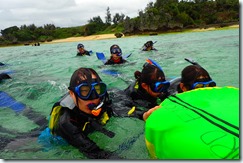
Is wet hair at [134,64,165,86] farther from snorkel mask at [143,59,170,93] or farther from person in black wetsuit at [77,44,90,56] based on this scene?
person in black wetsuit at [77,44,90,56]

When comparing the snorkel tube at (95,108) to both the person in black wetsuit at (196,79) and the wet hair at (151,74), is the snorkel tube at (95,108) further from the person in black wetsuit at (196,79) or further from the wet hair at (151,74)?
the wet hair at (151,74)

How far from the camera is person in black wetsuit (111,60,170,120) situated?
3881 millimetres

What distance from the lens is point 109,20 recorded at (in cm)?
7044

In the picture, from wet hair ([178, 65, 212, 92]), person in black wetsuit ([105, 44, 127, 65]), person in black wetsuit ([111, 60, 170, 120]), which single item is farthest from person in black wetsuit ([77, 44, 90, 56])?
wet hair ([178, 65, 212, 92])

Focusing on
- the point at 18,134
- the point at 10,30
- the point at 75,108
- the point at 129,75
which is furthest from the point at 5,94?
the point at 10,30

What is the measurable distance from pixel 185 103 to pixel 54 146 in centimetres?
177

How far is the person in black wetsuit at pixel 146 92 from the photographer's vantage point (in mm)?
3881

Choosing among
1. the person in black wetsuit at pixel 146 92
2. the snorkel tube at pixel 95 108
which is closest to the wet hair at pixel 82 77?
the snorkel tube at pixel 95 108

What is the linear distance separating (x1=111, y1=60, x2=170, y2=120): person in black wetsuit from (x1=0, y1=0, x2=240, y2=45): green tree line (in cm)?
2613

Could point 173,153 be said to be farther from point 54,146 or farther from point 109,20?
point 109,20

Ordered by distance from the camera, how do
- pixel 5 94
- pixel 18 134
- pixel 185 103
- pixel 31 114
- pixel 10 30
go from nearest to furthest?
1. pixel 185 103
2. pixel 18 134
3. pixel 31 114
4. pixel 5 94
5. pixel 10 30

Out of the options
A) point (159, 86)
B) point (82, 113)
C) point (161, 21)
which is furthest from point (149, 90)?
point (161, 21)

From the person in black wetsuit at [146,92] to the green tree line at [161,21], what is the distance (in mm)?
26133

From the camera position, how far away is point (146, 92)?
411cm
